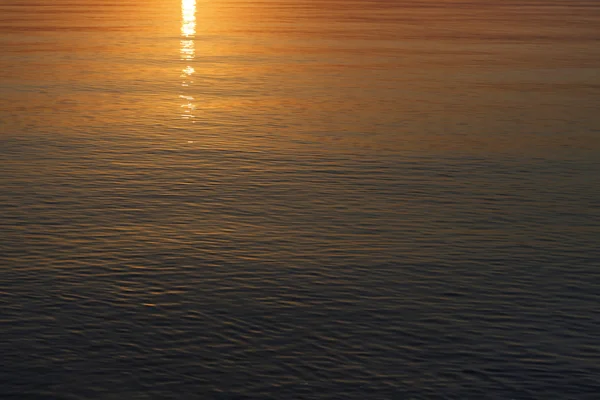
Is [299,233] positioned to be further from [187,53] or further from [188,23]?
[188,23]

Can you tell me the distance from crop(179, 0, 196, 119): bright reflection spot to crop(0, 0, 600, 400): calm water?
58 cm

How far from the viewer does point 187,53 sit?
109 meters

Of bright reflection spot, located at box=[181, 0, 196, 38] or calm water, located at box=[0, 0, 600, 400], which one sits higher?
bright reflection spot, located at box=[181, 0, 196, 38]

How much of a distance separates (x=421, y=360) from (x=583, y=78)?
61.2 metres

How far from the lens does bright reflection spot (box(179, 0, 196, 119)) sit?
2879 inches

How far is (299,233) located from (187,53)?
227 ft

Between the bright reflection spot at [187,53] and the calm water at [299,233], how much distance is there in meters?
0.58

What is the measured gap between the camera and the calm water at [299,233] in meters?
29.6

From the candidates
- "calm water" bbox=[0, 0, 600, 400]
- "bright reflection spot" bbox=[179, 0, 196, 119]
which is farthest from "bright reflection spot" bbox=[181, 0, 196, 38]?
"calm water" bbox=[0, 0, 600, 400]

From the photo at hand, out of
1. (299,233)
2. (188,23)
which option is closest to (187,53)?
(188,23)

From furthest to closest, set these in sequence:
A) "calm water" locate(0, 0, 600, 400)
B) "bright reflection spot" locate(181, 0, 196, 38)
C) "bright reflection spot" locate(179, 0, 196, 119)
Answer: "bright reflection spot" locate(181, 0, 196, 38) < "bright reflection spot" locate(179, 0, 196, 119) < "calm water" locate(0, 0, 600, 400)

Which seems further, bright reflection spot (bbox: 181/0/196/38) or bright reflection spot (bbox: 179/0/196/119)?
bright reflection spot (bbox: 181/0/196/38)

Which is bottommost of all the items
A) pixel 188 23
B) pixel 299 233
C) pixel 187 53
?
pixel 299 233

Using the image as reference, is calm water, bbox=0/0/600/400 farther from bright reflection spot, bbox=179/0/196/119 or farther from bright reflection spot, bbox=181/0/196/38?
bright reflection spot, bbox=181/0/196/38
